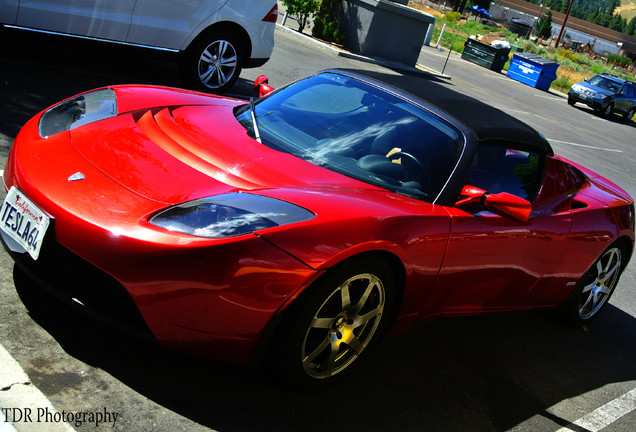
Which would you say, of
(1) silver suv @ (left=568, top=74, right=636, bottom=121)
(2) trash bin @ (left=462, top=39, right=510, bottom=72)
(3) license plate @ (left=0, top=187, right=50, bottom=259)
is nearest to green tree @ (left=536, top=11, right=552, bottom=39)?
(2) trash bin @ (left=462, top=39, right=510, bottom=72)

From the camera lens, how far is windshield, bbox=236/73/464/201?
378 cm

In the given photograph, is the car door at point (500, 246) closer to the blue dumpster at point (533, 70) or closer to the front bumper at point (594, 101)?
the front bumper at point (594, 101)

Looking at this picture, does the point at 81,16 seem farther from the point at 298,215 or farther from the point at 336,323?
the point at 336,323

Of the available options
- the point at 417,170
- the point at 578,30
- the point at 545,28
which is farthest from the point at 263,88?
the point at 578,30

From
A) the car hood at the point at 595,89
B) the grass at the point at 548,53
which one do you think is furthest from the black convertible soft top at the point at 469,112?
the grass at the point at 548,53

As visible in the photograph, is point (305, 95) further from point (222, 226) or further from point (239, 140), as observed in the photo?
point (222, 226)

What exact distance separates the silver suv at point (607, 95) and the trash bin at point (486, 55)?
6.87 meters

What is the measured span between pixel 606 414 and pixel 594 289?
131 cm

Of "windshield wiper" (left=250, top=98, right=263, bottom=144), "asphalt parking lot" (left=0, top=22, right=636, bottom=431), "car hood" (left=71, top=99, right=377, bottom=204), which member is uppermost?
"windshield wiper" (left=250, top=98, right=263, bottom=144)

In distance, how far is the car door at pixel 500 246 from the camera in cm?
371

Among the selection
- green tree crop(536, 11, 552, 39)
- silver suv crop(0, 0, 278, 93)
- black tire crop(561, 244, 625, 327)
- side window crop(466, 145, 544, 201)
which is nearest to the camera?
side window crop(466, 145, 544, 201)

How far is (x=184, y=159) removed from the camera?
337cm

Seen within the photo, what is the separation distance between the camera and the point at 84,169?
10.5 feet

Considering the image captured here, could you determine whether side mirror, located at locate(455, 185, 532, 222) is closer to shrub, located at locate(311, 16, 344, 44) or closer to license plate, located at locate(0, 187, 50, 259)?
license plate, located at locate(0, 187, 50, 259)
